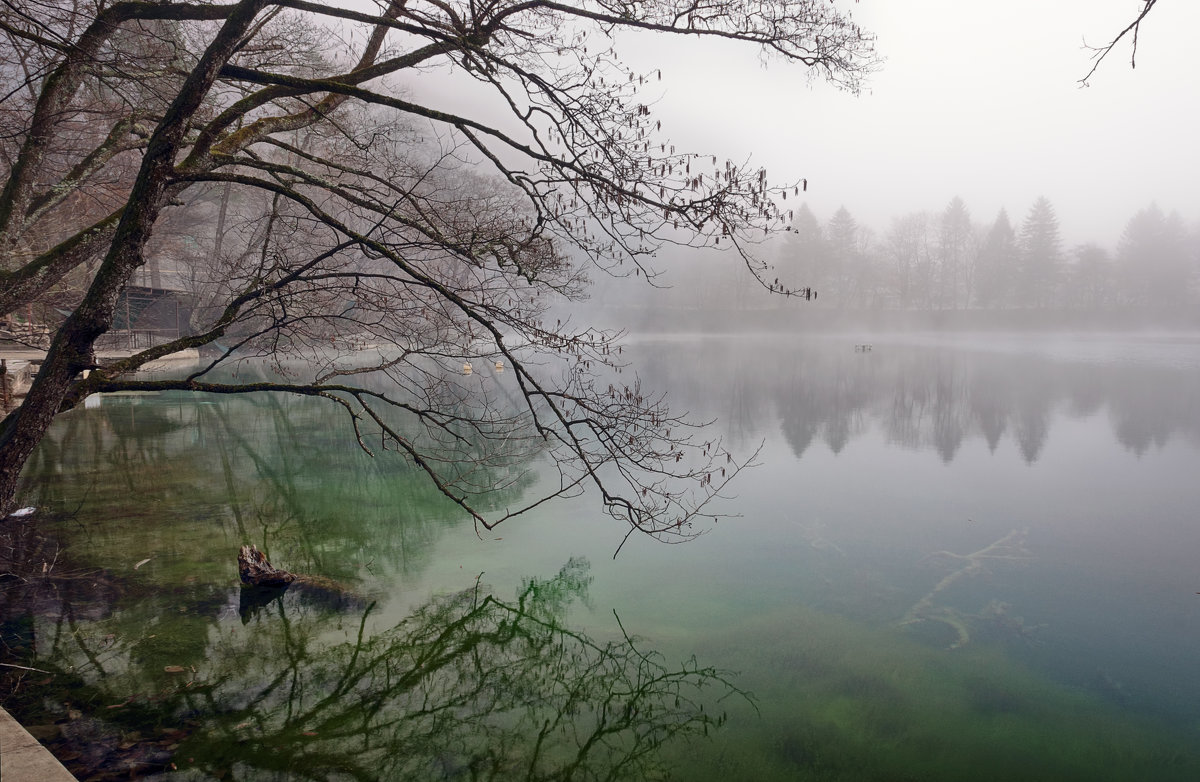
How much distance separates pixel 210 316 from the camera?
23641 millimetres

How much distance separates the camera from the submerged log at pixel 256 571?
6.71 m

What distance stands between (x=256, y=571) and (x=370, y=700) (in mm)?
2315

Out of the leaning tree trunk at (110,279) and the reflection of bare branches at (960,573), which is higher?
the leaning tree trunk at (110,279)

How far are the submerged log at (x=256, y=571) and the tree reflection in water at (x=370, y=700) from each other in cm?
34

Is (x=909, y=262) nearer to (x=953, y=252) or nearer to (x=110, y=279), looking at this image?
(x=953, y=252)

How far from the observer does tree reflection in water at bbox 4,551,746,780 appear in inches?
171

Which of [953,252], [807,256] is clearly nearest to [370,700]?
[807,256]

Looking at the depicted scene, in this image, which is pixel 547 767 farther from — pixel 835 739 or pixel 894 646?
pixel 894 646

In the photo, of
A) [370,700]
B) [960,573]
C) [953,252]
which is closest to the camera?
[370,700]

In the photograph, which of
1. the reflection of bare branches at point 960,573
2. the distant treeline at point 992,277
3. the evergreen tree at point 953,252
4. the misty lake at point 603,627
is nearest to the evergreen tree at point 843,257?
the distant treeline at point 992,277

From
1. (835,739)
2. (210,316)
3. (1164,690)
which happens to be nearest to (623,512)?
(835,739)

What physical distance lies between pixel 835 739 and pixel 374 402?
1599 cm

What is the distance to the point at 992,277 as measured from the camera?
59406 mm

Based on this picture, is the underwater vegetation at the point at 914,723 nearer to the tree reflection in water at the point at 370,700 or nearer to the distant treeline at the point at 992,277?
the tree reflection in water at the point at 370,700
